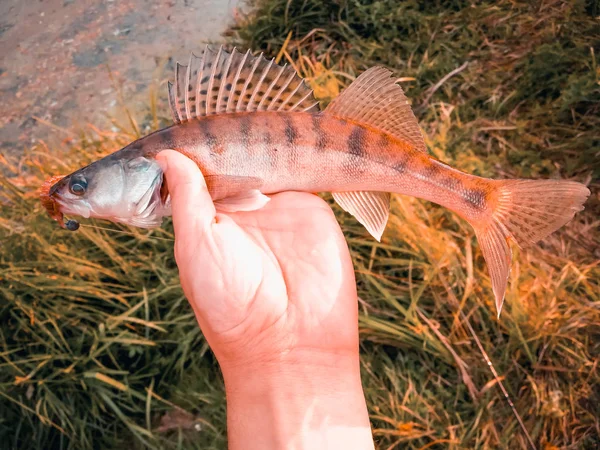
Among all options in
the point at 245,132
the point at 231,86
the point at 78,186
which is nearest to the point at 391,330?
the point at 245,132

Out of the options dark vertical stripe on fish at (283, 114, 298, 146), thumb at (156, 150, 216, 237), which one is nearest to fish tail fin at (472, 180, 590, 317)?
dark vertical stripe on fish at (283, 114, 298, 146)

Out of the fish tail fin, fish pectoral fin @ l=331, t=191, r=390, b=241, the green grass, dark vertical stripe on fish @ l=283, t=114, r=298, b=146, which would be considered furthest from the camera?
the green grass

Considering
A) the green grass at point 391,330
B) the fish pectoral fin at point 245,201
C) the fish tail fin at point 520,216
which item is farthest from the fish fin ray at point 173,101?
the fish tail fin at point 520,216

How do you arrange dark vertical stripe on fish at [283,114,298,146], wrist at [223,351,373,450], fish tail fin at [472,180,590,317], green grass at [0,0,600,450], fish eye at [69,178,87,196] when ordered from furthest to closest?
green grass at [0,0,600,450] < dark vertical stripe on fish at [283,114,298,146] < fish eye at [69,178,87,196] < fish tail fin at [472,180,590,317] < wrist at [223,351,373,450]

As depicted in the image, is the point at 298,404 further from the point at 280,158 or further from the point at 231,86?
the point at 231,86

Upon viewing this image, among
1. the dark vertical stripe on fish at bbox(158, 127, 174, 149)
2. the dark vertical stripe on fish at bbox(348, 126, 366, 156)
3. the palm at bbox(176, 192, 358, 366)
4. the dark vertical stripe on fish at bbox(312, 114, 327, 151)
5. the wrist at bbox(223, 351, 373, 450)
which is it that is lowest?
the wrist at bbox(223, 351, 373, 450)

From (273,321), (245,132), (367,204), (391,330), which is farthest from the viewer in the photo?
(391,330)

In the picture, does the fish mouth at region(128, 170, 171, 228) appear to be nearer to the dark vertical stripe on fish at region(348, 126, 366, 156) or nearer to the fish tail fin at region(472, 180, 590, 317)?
the dark vertical stripe on fish at region(348, 126, 366, 156)
